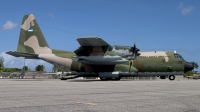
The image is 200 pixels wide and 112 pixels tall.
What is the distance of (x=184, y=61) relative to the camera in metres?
34.9

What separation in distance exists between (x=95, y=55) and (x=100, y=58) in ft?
2.47

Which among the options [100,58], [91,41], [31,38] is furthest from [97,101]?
[31,38]

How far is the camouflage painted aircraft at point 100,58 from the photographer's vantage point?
32.6 meters

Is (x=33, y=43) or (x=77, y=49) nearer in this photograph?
(x=77, y=49)

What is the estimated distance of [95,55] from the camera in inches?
1275

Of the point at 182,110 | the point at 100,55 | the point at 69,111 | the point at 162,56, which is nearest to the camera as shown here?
the point at 69,111

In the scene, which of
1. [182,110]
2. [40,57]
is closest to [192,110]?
[182,110]

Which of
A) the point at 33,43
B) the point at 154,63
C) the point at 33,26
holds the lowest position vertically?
the point at 154,63

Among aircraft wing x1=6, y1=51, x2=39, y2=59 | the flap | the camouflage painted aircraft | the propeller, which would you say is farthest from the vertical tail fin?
the propeller

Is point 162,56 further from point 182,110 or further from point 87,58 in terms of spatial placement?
point 182,110

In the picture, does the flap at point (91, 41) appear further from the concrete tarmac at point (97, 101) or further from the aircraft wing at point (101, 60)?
the concrete tarmac at point (97, 101)

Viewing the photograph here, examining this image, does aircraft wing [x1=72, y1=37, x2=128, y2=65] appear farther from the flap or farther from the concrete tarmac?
the concrete tarmac

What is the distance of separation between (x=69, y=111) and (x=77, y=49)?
26.6 metres

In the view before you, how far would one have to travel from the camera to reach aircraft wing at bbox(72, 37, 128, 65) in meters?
32.1
